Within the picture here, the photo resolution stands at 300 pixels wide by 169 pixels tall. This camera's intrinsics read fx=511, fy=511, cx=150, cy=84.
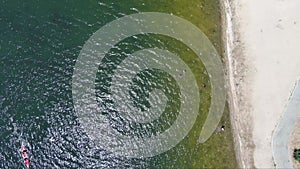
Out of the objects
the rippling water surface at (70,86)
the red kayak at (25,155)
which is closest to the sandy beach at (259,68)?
the rippling water surface at (70,86)

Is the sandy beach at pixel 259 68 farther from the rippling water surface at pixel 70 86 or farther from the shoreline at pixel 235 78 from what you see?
the rippling water surface at pixel 70 86

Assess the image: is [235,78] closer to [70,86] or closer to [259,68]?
[259,68]

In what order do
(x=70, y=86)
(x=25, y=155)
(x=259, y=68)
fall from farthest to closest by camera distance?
1. (x=70, y=86)
2. (x=259, y=68)
3. (x=25, y=155)

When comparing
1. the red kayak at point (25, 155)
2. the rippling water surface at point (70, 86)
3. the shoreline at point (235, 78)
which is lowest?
the red kayak at point (25, 155)

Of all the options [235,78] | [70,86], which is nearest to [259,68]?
[235,78]

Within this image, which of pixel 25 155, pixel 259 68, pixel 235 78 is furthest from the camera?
pixel 235 78

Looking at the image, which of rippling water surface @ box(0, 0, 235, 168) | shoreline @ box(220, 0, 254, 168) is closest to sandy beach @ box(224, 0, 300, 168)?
shoreline @ box(220, 0, 254, 168)

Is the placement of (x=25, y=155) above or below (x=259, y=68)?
below

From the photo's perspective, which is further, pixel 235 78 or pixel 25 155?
pixel 235 78
